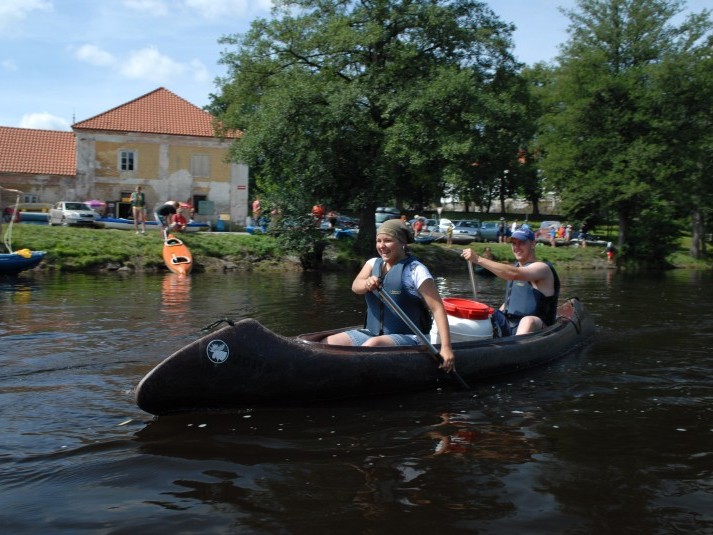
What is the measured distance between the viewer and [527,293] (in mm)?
8539

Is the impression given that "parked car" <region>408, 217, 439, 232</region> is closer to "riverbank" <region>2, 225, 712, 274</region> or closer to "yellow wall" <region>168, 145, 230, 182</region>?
"riverbank" <region>2, 225, 712, 274</region>

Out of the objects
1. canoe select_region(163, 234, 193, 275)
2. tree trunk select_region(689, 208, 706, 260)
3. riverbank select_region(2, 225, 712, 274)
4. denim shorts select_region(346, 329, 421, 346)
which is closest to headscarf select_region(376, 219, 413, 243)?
denim shorts select_region(346, 329, 421, 346)

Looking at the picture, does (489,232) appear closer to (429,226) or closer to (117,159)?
(429,226)

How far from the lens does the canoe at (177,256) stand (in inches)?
851

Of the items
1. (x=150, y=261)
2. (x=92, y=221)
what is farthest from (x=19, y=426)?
(x=92, y=221)

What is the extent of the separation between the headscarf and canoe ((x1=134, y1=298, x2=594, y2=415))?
101 centimetres

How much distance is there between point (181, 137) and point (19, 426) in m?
35.8

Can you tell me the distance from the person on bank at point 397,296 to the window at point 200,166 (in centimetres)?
3490

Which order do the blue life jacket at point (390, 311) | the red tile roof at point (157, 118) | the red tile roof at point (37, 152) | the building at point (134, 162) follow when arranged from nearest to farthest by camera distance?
the blue life jacket at point (390, 311), the building at point (134, 162), the red tile roof at point (37, 152), the red tile roof at point (157, 118)

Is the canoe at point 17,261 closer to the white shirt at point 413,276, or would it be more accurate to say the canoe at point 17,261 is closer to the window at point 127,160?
the white shirt at point 413,276

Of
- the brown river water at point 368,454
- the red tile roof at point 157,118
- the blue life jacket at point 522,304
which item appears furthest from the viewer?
the red tile roof at point 157,118

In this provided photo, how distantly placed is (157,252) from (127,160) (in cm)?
1772

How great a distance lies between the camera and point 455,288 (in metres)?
19.4

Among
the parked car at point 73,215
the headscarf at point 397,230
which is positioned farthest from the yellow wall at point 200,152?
the headscarf at point 397,230
